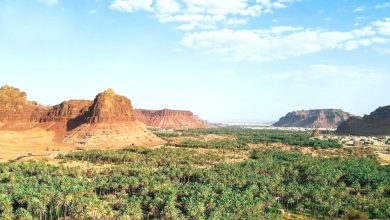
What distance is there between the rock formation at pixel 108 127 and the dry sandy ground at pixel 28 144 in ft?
28.0

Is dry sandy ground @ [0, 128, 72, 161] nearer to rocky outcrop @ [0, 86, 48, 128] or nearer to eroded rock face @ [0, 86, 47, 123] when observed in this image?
rocky outcrop @ [0, 86, 48, 128]

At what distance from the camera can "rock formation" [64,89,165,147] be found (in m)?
172

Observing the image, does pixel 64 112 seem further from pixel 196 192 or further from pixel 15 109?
pixel 196 192

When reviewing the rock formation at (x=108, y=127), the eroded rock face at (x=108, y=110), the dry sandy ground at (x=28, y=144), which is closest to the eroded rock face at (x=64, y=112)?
the rock formation at (x=108, y=127)

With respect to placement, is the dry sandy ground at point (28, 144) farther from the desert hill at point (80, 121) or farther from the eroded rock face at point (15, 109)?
the eroded rock face at point (15, 109)

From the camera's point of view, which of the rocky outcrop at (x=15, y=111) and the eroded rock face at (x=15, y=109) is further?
the eroded rock face at (x=15, y=109)

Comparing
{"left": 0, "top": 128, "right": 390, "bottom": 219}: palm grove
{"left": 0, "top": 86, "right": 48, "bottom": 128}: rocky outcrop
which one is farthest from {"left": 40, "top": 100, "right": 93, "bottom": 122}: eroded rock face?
{"left": 0, "top": 128, "right": 390, "bottom": 219}: palm grove

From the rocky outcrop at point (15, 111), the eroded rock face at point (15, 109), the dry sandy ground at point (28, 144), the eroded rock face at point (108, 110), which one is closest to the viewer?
the dry sandy ground at point (28, 144)

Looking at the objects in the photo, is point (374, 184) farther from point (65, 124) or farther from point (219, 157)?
point (65, 124)

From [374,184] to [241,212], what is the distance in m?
42.2

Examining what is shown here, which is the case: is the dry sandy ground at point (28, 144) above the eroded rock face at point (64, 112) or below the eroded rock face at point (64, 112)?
below

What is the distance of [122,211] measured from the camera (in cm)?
6694

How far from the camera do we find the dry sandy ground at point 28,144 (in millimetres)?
143688

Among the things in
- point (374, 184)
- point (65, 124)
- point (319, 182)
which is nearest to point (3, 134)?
point (65, 124)
